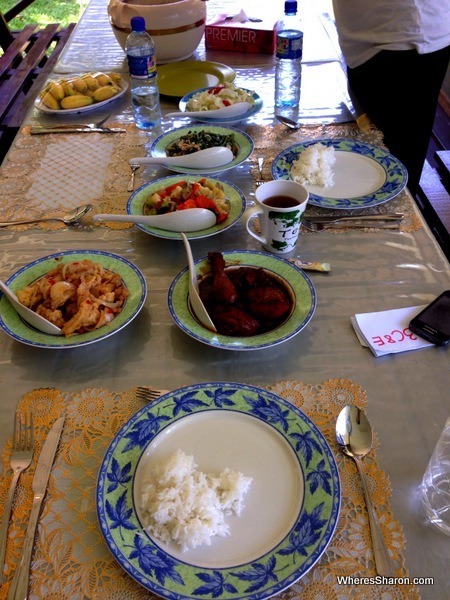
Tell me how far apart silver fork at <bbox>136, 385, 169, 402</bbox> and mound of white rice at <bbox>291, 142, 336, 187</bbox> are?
2.26 feet

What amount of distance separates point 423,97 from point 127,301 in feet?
4.59

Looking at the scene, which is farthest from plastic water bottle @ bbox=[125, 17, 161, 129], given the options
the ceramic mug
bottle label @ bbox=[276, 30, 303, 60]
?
the ceramic mug

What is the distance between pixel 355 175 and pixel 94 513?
1.00 metres

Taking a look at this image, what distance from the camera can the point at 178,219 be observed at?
3.41 feet

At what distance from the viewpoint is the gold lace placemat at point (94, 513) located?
0.56 metres

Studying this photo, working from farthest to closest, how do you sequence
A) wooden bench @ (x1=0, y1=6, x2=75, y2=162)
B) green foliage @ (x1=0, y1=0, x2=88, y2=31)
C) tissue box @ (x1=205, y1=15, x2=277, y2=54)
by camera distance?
1. green foliage @ (x1=0, y1=0, x2=88, y2=31)
2. wooden bench @ (x1=0, y1=6, x2=75, y2=162)
3. tissue box @ (x1=205, y1=15, x2=277, y2=54)

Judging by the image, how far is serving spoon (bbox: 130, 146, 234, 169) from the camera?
127 centimetres

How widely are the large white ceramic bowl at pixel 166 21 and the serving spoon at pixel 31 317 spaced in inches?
49.3

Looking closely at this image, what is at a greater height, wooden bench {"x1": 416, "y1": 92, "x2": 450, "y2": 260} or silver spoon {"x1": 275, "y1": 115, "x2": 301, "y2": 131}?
silver spoon {"x1": 275, "y1": 115, "x2": 301, "y2": 131}

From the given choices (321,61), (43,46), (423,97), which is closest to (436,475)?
(423,97)

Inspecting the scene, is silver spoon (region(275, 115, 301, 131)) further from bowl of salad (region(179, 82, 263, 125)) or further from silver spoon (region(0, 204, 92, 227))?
silver spoon (region(0, 204, 92, 227))

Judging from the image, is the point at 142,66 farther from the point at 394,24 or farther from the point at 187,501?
the point at 187,501

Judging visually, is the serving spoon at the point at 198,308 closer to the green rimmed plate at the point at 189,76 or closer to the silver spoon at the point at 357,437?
the silver spoon at the point at 357,437
